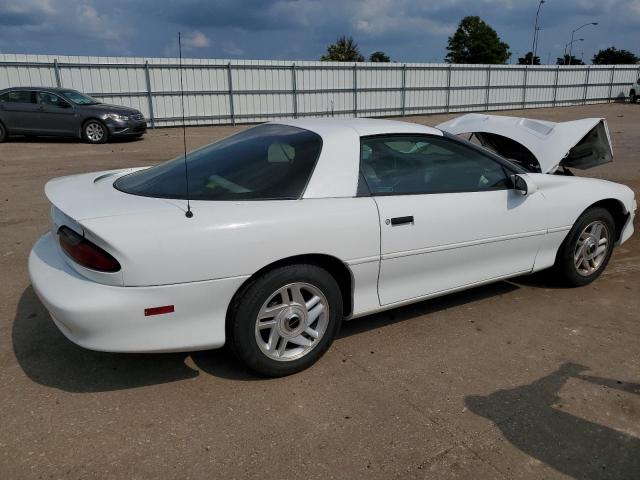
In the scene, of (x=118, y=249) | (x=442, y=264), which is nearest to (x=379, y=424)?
(x=442, y=264)

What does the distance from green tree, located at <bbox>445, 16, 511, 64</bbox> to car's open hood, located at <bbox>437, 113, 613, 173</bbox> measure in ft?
248

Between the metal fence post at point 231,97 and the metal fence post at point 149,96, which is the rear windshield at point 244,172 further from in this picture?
the metal fence post at point 231,97

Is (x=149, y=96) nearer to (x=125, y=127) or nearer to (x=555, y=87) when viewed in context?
(x=125, y=127)

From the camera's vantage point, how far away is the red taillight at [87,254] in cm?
249

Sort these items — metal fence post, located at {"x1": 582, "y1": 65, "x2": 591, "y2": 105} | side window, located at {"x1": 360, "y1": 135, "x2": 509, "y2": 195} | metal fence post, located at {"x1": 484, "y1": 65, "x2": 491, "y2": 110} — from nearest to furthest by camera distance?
side window, located at {"x1": 360, "y1": 135, "x2": 509, "y2": 195}
metal fence post, located at {"x1": 484, "y1": 65, "x2": 491, "y2": 110}
metal fence post, located at {"x1": 582, "y1": 65, "x2": 591, "y2": 105}

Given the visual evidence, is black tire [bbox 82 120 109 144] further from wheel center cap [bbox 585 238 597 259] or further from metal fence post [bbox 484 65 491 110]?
metal fence post [bbox 484 65 491 110]

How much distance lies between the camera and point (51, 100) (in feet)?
46.4

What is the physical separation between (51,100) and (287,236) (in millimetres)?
13890

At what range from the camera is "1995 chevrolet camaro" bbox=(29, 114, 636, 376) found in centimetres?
254

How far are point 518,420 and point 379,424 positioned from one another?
0.69m

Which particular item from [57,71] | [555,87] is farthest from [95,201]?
[555,87]

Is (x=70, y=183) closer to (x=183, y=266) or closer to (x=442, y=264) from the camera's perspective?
(x=183, y=266)

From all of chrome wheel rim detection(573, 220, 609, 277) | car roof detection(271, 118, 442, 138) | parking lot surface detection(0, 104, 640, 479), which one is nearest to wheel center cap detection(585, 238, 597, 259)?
chrome wheel rim detection(573, 220, 609, 277)

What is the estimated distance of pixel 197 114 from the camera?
19.9 meters
